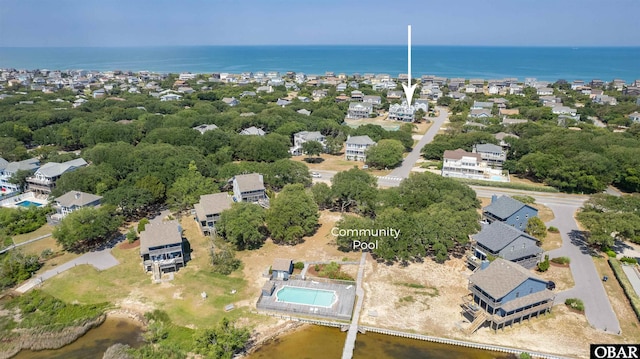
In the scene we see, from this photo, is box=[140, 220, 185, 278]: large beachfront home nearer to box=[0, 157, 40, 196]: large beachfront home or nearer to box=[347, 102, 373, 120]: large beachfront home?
box=[0, 157, 40, 196]: large beachfront home

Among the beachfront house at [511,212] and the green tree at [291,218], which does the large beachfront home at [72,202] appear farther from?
the beachfront house at [511,212]

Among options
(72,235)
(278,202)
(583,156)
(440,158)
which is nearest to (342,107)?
(440,158)

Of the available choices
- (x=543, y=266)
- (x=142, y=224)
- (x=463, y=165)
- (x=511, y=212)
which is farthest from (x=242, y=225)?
(x=463, y=165)

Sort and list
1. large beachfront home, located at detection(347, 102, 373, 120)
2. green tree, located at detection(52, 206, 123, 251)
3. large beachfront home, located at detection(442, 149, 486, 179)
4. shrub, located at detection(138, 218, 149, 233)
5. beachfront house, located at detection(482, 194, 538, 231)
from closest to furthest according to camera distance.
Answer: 1. green tree, located at detection(52, 206, 123, 251)
2. beachfront house, located at detection(482, 194, 538, 231)
3. shrub, located at detection(138, 218, 149, 233)
4. large beachfront home, located at detection(442, 149, 486, 179)
5. large beachfront home, located at detection(347, 102, 373, 120)

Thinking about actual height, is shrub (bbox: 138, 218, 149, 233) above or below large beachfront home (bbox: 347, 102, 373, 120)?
below

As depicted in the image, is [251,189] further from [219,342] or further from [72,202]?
[219,342]

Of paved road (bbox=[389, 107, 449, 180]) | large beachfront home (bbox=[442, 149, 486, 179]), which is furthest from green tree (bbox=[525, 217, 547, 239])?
paved road (bbox=[389, 107, 449, 180])

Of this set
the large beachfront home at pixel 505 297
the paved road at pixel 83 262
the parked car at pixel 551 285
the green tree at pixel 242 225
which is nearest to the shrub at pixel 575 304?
the parked car at pixel 551 285
